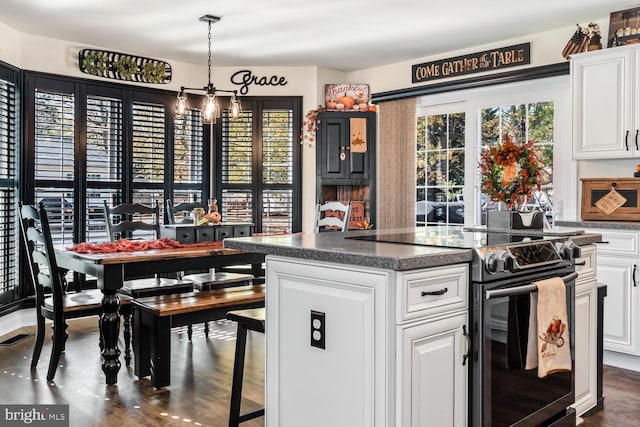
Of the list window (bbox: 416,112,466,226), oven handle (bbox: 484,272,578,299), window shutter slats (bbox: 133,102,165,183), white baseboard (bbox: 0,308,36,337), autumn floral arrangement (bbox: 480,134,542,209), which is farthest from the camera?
window shutter slats (bbox: 133,102,165,183)

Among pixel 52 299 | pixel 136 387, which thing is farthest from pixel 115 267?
pixel 136 387

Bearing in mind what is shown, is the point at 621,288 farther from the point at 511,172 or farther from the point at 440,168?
the point at 440,168

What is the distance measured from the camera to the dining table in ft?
10.5

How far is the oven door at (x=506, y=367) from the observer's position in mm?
2094

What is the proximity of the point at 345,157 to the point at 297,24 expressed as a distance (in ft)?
5.92

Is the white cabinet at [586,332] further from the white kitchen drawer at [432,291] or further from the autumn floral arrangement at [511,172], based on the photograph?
the white kitchen drawer at [432,291]

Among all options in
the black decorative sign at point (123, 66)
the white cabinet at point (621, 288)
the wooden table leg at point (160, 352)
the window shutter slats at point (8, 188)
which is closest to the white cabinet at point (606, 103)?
the white cabinet at point (621, 288)

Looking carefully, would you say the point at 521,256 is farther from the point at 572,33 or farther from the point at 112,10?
the point at 112,10

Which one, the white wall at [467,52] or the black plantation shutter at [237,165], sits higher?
the white wall at [467,52]

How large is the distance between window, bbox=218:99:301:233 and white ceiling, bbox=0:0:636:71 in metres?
0.73

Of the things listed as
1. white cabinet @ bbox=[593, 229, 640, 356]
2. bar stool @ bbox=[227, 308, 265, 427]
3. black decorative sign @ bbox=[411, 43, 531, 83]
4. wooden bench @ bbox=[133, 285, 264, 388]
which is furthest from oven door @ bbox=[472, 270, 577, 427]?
black decorative sign @ bbox=[411, 43, 531, 83]

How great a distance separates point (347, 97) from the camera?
6.16 meters

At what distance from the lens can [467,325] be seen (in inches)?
83.0

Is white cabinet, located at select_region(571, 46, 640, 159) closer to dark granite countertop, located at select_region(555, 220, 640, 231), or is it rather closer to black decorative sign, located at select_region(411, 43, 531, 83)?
dark granite countertop, located at select_region(555, 220, 640, 231)
